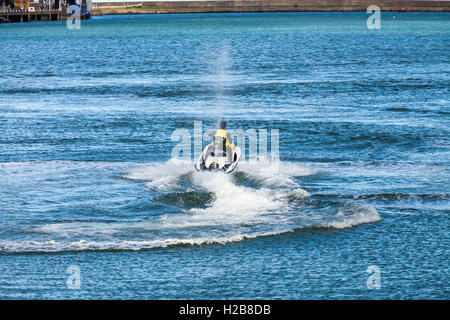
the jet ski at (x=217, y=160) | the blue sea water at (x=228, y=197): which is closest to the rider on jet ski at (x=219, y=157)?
the jet ski at (x=217, y=160)

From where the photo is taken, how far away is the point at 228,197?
27.9 metres

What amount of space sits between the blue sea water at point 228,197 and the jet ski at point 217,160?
0.37m

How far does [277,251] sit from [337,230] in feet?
9.41

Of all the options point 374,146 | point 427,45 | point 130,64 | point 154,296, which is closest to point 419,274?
point 154,296

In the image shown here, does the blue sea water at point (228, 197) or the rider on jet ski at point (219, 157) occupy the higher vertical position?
the rider on jet ski at point (219, 157)

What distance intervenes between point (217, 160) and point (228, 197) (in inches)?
113

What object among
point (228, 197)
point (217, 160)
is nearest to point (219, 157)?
point (217, 160)

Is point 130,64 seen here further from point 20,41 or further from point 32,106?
point 20,41

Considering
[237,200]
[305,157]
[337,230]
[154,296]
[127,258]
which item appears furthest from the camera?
[305,157]

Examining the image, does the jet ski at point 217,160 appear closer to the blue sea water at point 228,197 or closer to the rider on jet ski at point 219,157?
the rider on jet ski at point 219,157

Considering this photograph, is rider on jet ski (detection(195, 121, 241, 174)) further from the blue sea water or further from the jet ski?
the blue sea water

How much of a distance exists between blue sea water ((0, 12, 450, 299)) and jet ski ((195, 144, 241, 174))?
37 cm

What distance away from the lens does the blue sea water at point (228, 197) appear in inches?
794

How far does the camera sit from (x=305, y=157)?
36.0 meters
